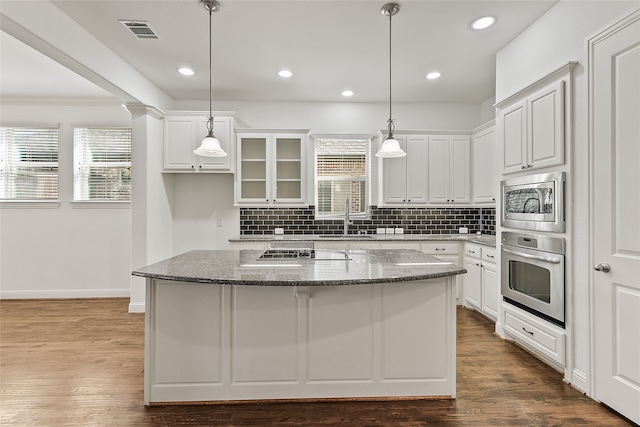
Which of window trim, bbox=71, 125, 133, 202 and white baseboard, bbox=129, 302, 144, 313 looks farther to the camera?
window trim, bbox=71, 125, 133, 202

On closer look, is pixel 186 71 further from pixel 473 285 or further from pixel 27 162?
pixel 473 285

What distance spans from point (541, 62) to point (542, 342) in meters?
2.33

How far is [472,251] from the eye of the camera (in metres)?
3.95

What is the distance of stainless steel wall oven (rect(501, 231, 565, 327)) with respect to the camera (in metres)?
2.44

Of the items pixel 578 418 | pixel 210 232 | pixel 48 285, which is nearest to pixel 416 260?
pixel 578 418

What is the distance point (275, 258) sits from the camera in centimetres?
248

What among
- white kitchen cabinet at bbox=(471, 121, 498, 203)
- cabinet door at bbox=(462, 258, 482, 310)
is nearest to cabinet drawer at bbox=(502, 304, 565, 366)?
cabinet door at bbox=(462, 258, 482, 310)

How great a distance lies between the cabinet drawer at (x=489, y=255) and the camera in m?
3.47

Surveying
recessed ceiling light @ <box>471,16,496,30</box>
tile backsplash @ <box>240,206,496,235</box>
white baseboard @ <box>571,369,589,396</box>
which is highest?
recessed ceiling light @ <box>471,16,496,30</box>

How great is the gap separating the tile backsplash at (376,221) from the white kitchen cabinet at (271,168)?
0.29 metres

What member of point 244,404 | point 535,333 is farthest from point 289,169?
point 535,333

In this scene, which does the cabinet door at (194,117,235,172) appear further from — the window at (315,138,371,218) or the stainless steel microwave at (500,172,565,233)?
the stainless steel microwave at (500,172,565,233)

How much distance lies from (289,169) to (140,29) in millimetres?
2312

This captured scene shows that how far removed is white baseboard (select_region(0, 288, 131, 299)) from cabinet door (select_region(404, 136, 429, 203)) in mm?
4380
